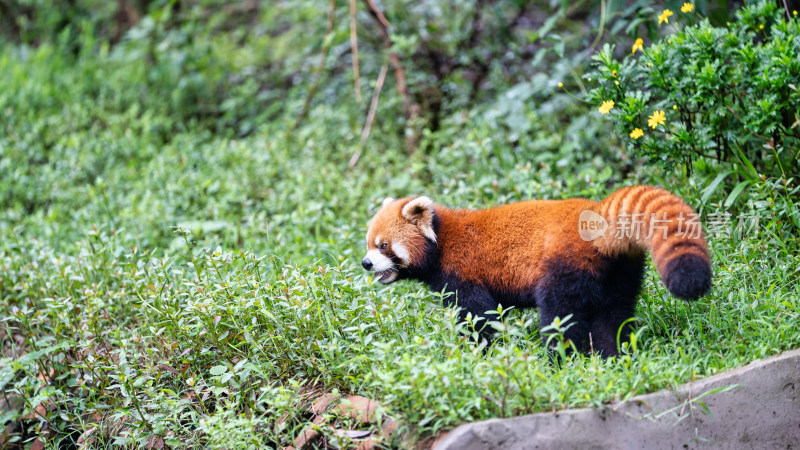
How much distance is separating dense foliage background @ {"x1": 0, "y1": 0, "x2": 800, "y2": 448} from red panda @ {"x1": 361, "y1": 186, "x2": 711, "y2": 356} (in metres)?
0.21

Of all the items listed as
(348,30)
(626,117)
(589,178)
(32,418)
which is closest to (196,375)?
(32,418)

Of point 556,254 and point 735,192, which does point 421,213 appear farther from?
point 735,192

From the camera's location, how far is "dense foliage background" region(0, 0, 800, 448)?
10.7ft

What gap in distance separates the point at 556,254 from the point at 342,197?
2.73 meters

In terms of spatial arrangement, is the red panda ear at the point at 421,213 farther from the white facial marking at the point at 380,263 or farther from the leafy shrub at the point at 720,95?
the leafy shrub at the point at 720,95

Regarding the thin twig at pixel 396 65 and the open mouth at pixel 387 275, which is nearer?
the open mouth at pixel 387 275

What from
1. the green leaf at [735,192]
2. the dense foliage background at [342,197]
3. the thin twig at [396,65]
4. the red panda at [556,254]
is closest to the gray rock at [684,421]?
the dense foliage background at [342,197]

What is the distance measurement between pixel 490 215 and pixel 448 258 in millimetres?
340

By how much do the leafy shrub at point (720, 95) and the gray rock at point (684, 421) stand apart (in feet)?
4.73

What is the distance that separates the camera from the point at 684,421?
2887 mm

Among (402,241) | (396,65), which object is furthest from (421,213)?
(396,65)

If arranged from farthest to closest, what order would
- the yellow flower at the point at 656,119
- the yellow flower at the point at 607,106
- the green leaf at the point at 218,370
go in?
1. the yellow flower at the point at 607,106
2. the yellow flower at the point at 656,119
3. the green leaf at the point at 218,370

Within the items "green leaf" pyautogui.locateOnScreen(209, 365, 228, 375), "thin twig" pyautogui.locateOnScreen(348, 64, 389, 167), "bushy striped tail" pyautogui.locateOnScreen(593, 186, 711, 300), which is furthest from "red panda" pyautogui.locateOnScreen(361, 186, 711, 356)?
"thin twig" pyautogui.locateOnScreen(348, 64, 389, 167)

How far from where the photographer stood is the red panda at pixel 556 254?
2.91 m
